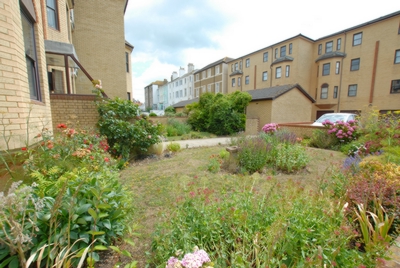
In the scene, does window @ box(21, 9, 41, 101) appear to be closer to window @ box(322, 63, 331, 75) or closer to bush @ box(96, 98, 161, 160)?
bush @ box(96, 98, 161, 160)

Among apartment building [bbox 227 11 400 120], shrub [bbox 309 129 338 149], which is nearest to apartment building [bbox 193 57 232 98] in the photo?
apartment building [bbox 227 11 400 120]

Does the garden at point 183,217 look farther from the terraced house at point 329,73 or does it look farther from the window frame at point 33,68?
the terraced house at point 329,73

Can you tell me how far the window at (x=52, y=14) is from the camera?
7.37 metres

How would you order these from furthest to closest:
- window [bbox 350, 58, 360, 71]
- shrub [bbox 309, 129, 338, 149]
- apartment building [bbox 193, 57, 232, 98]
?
apartment building [bbox 193, 57, 232, 98] → window [bbox 350, 58, 360, 71] → shrub [bbox 309, 129, 338, 149]

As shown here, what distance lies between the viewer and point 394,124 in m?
6.38

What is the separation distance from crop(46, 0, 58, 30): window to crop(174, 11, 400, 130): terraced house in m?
14.7

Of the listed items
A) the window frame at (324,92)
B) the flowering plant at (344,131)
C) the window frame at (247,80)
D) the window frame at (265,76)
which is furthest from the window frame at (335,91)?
the flowering plant at (344,131)

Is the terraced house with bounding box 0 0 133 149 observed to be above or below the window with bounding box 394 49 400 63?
below

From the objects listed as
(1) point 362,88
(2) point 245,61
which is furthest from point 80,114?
(2) point 245,61

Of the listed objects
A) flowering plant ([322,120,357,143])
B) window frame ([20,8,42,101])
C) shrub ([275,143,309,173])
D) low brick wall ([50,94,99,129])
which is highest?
window frame ([20,8,42,101])

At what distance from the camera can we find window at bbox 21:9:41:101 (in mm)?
3934

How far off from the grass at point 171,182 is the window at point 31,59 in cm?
288

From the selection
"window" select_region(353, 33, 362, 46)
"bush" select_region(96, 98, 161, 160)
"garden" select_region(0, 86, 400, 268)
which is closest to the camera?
"garden" select_region(0, 86, 400, 268)

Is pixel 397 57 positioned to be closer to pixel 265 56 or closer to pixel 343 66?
pixel 343 66
